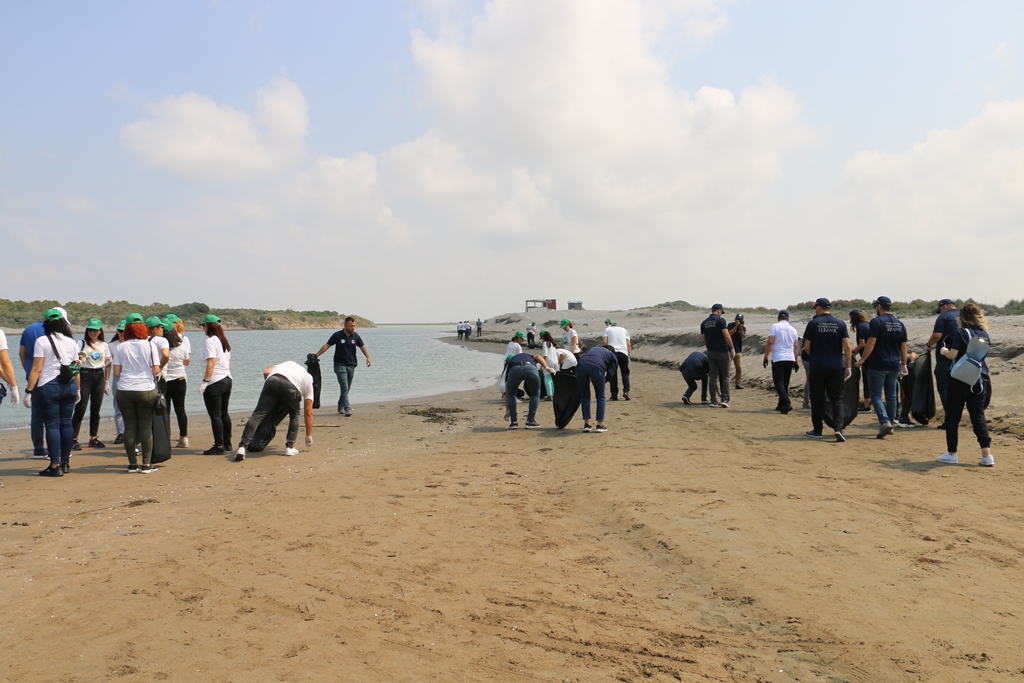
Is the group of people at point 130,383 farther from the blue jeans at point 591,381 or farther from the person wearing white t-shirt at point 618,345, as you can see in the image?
the person wearing white t-shirt at point 618,345

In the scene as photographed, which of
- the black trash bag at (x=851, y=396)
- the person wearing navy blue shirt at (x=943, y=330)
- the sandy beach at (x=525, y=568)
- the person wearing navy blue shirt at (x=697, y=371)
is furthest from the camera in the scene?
the person wearing navy blue shirt at (x=697, y=371)

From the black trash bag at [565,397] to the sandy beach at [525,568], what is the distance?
225 centimetres

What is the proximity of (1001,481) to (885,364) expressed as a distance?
11.0 ft

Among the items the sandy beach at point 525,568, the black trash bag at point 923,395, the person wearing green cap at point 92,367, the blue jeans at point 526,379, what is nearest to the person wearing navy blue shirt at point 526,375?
the blue jeans at point 526,379

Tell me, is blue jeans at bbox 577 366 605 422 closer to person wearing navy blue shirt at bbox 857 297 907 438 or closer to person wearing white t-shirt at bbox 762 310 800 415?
person wearing navy blue shirt at bbox 857 297 907 438

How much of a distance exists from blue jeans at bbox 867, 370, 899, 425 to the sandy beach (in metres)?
1.05

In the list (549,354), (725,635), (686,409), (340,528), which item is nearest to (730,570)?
(725,635)

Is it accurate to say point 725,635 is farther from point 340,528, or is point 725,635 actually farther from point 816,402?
point 816,402

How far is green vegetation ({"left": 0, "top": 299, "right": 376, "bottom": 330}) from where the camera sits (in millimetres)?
90875

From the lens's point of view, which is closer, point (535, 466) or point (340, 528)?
point (340, 528)

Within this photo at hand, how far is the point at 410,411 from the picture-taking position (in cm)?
1539

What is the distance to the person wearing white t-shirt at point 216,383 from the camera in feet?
30.9

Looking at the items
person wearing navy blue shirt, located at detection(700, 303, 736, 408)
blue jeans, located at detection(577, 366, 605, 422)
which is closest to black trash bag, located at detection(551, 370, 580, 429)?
blue jeans, located at detection(577, 366, 605, 422)

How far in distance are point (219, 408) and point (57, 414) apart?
2.06 m
